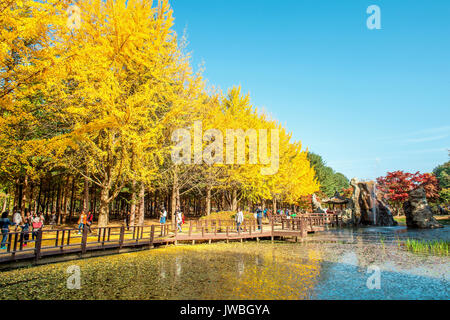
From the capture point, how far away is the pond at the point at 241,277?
6.70 m

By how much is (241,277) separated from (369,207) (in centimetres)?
2523

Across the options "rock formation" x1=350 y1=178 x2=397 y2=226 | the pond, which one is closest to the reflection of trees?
the pond

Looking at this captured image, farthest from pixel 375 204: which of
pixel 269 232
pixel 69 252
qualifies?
pixel 69 252

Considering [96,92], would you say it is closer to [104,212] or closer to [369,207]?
[104,212]

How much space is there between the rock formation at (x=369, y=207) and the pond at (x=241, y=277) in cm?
1745

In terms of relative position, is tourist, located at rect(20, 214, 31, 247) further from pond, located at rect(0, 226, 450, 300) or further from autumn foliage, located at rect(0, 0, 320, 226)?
autumn foliage, located at rect(0, 0, 320, 226)

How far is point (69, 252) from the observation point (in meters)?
10.5

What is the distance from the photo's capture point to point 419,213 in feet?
82.2

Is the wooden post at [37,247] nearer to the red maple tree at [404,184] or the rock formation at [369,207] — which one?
the rock formation at [369,207]

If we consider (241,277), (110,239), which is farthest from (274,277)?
(110,239)

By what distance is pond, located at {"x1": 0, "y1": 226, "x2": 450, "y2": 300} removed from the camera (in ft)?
22.0

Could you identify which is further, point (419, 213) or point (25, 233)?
point (419, 213)

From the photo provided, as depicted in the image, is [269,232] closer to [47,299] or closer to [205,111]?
[205,111]

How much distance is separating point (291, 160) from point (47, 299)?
30033 millimetres
